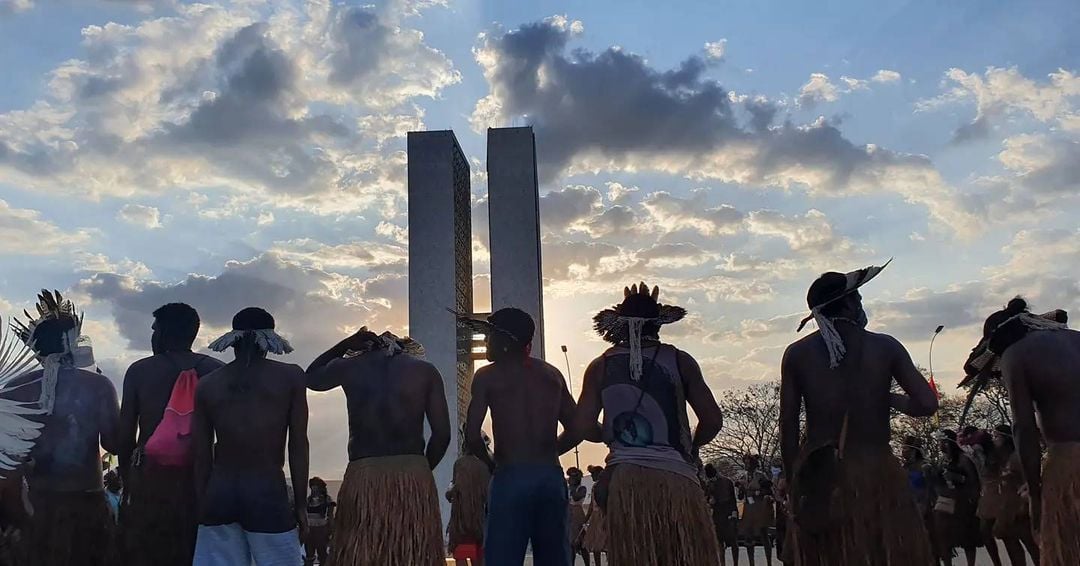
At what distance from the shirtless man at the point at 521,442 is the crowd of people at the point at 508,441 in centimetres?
1

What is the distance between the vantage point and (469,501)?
33.4ft

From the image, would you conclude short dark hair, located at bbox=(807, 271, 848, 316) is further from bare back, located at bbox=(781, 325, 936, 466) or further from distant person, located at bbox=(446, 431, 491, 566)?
distant person, located at bbox=(446, 431, 491, 566)

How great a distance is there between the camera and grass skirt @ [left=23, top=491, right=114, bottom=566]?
203 inches

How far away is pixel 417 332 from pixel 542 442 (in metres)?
26.7

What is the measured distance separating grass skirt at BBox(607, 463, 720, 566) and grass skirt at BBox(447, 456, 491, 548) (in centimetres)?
538

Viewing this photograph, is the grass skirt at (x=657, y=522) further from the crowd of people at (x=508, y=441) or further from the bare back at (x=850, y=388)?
the bare back at (x=850, y=388)

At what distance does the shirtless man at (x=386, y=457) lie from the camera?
5184 millimetres

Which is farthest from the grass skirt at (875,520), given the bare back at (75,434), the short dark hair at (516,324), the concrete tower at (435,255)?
the concrete tower at (435,255)

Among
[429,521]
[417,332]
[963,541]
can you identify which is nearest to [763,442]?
[417,332]

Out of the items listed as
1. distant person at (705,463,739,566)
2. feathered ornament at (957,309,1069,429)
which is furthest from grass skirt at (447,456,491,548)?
feathered ornament at (957,309,1069,429)

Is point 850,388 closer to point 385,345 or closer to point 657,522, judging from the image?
point 657,522

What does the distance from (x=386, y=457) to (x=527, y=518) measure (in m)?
0.86

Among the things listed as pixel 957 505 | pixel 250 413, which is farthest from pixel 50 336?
pixel 957 505

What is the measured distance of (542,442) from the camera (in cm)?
507
